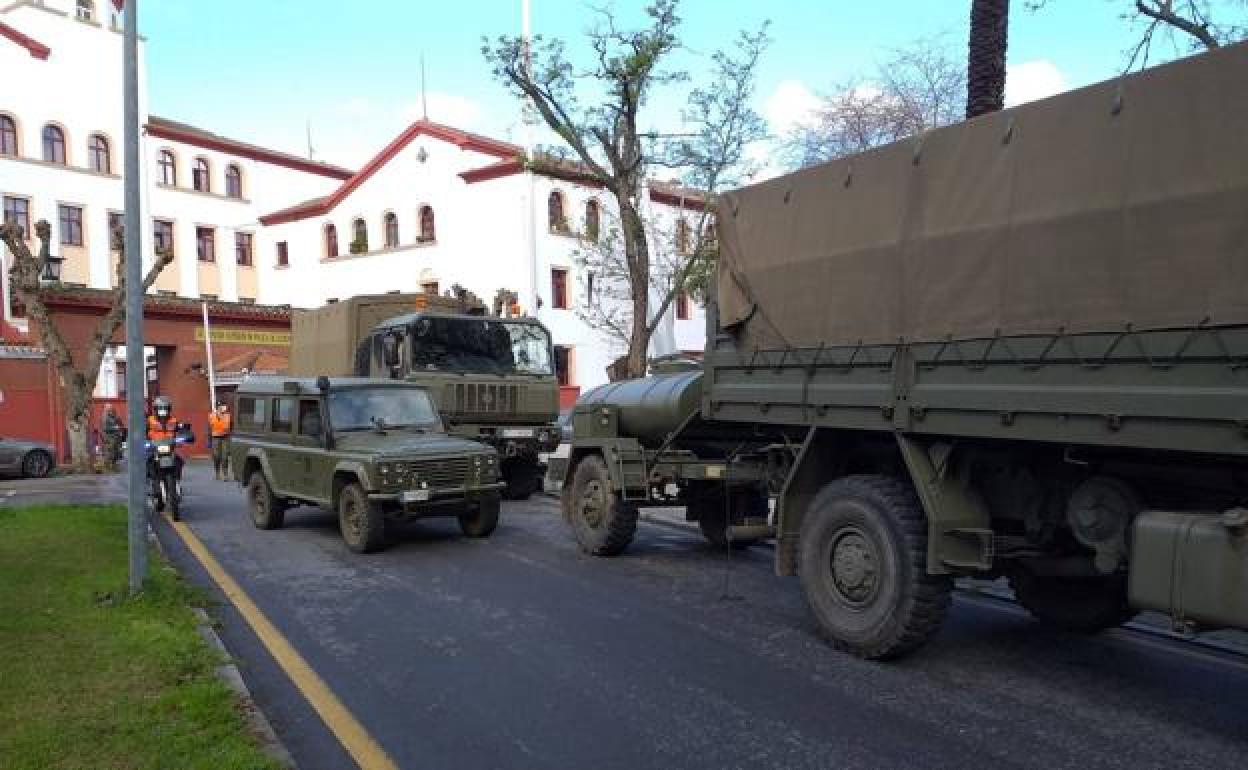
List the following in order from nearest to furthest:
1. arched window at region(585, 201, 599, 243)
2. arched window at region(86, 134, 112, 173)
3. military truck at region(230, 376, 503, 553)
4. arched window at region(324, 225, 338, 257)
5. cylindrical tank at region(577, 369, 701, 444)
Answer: cylindrical tank at region(577, 369, 701, 444)
military truck at region(230, 376, 503, 553)
arched window at region(585, 201, 599, 243)
arched window at region(86, 134, 112, 173)
arched window at region(324, 225, 338, 257)

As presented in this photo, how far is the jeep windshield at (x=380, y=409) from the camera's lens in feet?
35.6

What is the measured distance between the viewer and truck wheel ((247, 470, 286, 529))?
38.3 ft

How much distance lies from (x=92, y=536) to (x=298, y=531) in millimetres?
2188

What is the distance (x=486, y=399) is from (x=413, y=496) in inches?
181

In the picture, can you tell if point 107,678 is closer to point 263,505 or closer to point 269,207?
point 263,505

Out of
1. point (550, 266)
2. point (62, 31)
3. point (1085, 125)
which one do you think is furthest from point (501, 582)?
point (62, 31)

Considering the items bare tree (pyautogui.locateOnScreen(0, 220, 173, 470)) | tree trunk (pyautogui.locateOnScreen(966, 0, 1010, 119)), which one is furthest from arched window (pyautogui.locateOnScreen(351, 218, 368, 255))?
tree trunk (pyautogui.locateOnScreen(966, 0, 1010, 119))

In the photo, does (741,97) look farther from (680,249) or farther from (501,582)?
(501,582)

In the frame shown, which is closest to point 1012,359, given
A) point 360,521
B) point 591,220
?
point 360,521

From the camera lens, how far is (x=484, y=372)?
1448 centimetres

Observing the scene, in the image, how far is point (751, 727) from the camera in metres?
4.83

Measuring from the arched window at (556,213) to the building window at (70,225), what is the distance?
22.9 metres

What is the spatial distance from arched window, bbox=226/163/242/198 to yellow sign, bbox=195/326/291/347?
62.1 feet

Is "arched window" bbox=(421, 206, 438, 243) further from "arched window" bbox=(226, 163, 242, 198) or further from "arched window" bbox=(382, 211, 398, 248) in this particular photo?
"arched window" bbox=(226, 163, 242, 198)
